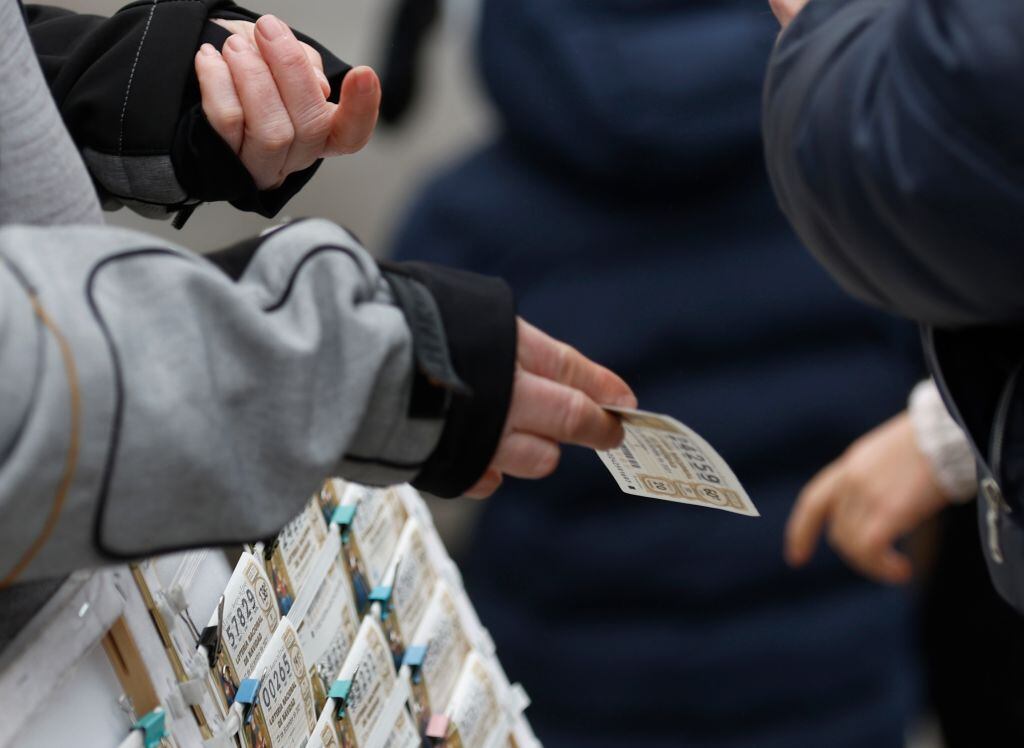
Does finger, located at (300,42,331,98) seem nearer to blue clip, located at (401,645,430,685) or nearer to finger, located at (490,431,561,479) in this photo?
finger, located at (490,431,561,479)

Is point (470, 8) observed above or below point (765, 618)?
above

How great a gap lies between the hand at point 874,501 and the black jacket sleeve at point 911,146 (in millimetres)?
778

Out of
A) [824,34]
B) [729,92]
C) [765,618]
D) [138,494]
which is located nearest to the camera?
[138,494]

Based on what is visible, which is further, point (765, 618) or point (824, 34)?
point (765, 618)

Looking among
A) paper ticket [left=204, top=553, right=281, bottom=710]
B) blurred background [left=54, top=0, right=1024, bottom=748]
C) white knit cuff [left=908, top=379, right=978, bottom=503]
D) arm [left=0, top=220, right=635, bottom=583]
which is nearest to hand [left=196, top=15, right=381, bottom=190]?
arm [left=0, top=220, right=635, bottom=583]

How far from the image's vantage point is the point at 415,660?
786 mm

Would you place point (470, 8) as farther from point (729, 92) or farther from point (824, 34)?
point (824, 34)

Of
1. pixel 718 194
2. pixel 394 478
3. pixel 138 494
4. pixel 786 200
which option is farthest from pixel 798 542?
pixel 138 494

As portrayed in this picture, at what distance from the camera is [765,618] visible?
1501 mm

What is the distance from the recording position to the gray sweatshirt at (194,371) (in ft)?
1.51

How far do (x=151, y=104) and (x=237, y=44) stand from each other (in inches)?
2.1

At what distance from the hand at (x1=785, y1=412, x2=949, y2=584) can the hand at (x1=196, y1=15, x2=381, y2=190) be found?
891 millimetres

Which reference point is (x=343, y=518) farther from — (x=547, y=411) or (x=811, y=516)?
(x=811, y=516)

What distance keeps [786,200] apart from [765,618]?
0.92 m
